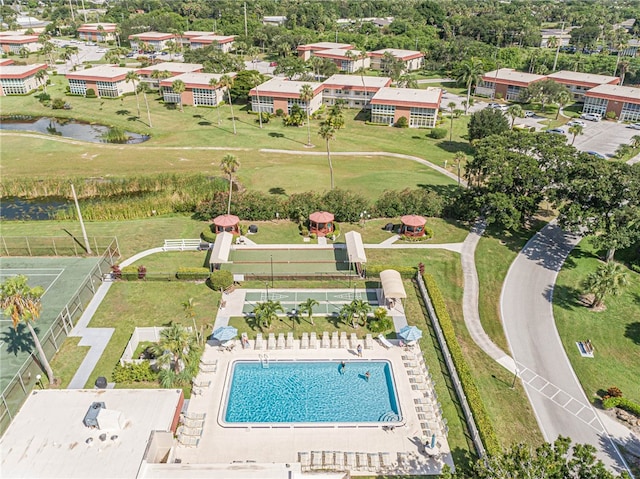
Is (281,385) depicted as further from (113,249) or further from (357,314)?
(113,249)

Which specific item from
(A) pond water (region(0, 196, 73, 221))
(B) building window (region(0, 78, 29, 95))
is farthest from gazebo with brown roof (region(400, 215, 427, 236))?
(B) building window (region(0, 78, 29, 95))

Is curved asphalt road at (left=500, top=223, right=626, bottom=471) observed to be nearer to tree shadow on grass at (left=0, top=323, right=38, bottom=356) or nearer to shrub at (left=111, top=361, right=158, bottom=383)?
shrub at (left=111, top=361, right=158, bottom=383)

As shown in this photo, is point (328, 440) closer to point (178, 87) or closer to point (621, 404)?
point (621, 404)

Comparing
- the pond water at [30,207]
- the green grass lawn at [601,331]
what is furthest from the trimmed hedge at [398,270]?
the pond water at [30,207]

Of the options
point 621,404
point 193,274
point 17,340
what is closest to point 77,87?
point 193,274

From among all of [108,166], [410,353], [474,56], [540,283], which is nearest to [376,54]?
[474,56]

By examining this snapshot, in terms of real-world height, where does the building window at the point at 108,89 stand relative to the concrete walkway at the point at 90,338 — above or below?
above

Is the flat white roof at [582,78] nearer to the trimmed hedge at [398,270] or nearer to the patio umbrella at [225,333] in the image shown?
the trimmed hedge at [398,270]
